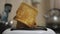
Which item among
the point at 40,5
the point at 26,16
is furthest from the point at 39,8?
the point at 26,16

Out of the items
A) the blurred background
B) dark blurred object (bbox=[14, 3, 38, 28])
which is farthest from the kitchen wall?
dark blurred object (bbox=[14, 3, 38, 28])

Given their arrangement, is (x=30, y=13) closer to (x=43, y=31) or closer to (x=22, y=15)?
(x=22, y=15)

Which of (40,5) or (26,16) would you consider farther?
(40,5)

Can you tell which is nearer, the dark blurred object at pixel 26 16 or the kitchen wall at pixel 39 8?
the dark blurred object at pixel 26 16

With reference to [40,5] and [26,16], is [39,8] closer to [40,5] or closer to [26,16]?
[40,5]

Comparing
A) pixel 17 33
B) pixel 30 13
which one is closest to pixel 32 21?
pixel 30 13

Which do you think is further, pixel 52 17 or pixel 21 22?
pixel 52 17

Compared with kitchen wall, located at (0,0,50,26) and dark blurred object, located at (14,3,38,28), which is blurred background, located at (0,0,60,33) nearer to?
kitchen wall, located at (0,0,50,26)

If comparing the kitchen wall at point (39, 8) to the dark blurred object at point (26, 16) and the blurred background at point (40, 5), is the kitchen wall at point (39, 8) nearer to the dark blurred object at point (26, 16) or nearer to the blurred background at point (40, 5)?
the blurred background at point (40, 5)

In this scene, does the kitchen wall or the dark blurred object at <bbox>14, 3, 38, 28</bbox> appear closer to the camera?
the dark blurred object at <bbox>14, 3, 38, 28</bbox>

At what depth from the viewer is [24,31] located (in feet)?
2.23

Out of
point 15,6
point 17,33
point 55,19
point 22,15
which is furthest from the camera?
point 15,6

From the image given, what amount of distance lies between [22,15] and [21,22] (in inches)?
1.7

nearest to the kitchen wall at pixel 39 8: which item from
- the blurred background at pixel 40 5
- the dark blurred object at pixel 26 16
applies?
Answer: the blurred background at pixel 40 5
